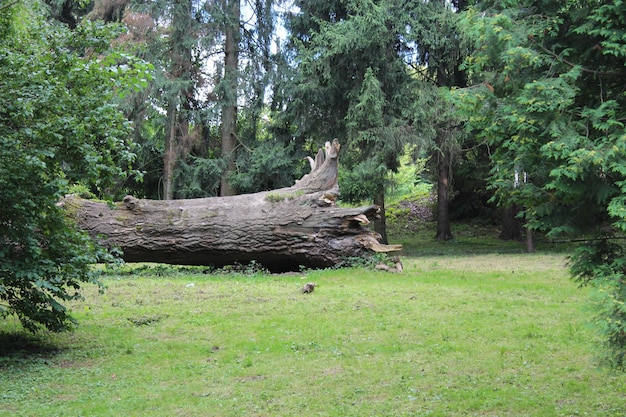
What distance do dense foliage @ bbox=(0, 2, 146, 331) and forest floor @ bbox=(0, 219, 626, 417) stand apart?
41.0 inches

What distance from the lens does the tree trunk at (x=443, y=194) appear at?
2132 centimetres

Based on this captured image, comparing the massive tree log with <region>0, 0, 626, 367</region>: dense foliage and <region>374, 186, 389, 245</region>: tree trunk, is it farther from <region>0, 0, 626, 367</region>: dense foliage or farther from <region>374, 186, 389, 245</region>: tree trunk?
<region>0, 0, 626, 367</region>: dense foliage

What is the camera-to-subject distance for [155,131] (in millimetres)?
24109

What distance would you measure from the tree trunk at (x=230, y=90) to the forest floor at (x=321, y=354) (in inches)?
453

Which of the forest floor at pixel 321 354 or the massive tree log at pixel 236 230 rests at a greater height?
the massive tree log at pixel 236 230

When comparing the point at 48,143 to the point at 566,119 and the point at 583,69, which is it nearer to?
the point at 566,119

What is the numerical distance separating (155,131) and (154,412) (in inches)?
778

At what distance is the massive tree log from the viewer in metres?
13.6

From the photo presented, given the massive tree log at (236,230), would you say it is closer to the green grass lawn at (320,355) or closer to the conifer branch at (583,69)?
the green grass lawn at (320,355)

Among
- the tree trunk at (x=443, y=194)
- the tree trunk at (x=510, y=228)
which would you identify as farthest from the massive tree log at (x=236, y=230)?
the tree trunk at (x=510, y=228)

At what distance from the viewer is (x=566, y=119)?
473 cm

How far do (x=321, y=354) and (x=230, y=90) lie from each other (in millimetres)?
A: 16640

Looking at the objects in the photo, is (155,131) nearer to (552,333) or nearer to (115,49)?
(115,49)

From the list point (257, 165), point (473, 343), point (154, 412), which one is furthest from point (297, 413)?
point (257, 165)
